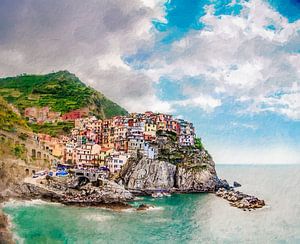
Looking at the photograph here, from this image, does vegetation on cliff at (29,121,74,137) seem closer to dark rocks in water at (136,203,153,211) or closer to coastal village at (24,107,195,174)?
coastal village at (24,107,195,174)

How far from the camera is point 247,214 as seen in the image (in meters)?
9.10

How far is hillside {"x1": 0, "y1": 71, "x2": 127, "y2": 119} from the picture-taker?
48.9 feet

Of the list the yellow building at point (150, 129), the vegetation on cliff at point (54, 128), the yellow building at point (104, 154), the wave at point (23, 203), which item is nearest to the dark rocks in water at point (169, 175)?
the yellow building at point (104, 154)

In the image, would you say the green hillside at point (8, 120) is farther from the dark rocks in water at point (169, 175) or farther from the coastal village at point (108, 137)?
the dark rocks in water at point (169, 175)

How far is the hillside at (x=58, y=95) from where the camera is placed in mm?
14902

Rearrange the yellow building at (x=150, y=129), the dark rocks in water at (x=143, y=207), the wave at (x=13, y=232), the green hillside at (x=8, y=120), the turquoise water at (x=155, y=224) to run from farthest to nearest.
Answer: the yellow building at (x=150, y=129), the dark rocks in water at (x=143, y=207), the green hillside at (x=8, y=120), the turquoise water at (x=155, y=224), the wave at (x=13, y=232)

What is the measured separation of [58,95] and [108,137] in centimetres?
454

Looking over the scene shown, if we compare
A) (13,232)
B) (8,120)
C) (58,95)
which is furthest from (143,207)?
(58,95)

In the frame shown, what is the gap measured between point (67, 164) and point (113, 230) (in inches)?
235

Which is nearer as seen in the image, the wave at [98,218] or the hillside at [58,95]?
the wave at [98,218]

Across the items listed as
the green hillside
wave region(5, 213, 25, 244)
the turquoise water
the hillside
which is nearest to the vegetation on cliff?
the hillside

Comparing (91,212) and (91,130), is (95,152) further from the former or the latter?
(91,212)

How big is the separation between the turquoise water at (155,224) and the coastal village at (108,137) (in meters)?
3.67

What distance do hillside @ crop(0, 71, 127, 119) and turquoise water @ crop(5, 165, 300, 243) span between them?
23.7 feet
